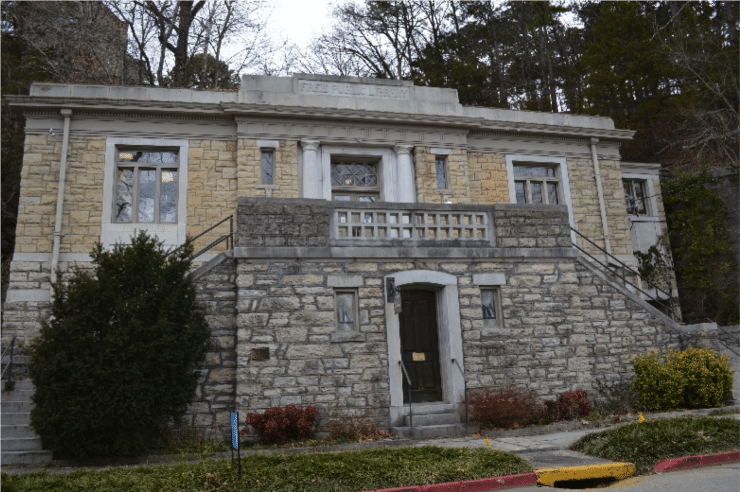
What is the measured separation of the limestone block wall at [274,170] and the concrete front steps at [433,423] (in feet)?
21.9

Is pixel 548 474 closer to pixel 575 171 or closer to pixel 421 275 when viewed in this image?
pixel 421 275

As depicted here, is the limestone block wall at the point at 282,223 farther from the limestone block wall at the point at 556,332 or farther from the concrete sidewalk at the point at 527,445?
the concrete sidewalk at the point at 527,445

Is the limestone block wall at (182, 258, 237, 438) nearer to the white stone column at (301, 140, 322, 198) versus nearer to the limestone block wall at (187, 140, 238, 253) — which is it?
the limestone block wall at (187, 140, 238, 253)

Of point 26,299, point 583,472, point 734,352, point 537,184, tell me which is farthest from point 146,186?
point 734,352

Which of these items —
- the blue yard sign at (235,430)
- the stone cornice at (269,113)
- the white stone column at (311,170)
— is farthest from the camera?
the white stone column at (311,170)

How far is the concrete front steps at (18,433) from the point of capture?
347 inches

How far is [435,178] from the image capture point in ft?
52.9

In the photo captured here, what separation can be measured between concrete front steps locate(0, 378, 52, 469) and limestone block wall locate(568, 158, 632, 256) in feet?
44.5

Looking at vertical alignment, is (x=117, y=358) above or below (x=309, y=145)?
below

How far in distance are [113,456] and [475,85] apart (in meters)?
22.7

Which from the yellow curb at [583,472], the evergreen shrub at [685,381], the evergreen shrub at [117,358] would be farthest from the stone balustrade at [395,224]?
the yellow curb at [583,472]

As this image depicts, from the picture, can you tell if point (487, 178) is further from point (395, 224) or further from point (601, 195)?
point (395, 224)

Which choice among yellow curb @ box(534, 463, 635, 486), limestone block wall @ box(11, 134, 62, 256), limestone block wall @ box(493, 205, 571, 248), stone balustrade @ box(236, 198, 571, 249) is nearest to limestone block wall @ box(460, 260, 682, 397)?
limestone block wall @ box(493, 205, 571, 248)

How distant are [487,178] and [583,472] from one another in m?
10.7
